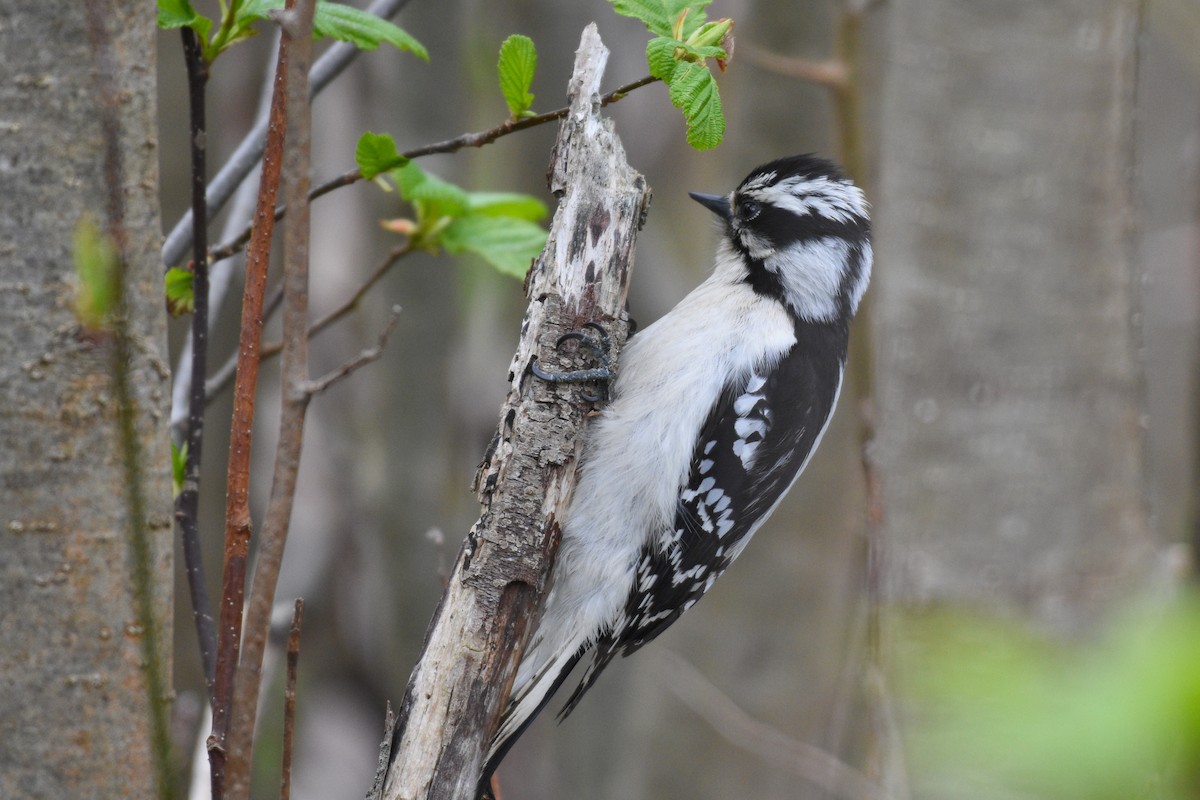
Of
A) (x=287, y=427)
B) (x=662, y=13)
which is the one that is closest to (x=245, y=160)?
(x=662, y=13)

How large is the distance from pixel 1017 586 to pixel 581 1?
4.08 meters

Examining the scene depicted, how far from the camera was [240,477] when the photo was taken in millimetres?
1458

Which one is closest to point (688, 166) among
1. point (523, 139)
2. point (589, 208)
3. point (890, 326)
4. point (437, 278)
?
point (523, 139)

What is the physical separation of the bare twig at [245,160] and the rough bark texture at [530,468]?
49 centimetres

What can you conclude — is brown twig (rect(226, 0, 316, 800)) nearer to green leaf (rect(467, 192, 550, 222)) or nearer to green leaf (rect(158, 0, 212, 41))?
green leaf (rect(158, 0, 212, 41))

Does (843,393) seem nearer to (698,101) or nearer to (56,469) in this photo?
(698,101)

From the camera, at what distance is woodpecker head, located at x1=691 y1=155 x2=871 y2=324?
3.42 metres

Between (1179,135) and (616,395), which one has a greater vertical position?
(1179,135)

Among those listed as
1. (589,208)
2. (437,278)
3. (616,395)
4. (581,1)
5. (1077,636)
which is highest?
(581,1)

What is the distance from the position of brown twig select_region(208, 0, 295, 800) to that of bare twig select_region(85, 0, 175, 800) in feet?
0.33

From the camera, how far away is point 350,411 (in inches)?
257

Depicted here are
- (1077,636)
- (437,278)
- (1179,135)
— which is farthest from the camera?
(1179,135)

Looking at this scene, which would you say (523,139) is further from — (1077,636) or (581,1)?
(1077,636)

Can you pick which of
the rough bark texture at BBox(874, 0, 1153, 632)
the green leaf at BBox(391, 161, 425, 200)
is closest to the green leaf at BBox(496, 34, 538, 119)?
the green leaf at BBox(391, 161, 425, 200)
